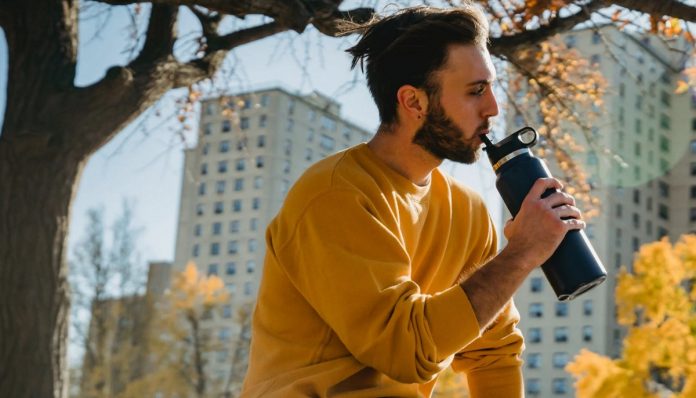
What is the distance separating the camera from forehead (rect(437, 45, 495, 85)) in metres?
2.33

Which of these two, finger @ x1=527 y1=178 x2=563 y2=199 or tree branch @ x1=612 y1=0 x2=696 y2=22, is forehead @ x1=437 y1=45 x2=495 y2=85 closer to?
finger @ x1=527 y1=178 x2=563 y2=199

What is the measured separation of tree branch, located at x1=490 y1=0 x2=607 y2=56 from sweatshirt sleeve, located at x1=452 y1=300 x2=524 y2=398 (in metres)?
3.08

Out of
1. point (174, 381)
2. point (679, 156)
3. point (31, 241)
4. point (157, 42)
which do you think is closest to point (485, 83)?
point (31, 241)

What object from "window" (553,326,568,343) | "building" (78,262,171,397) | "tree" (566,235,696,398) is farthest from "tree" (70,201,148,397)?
"window" (553,326,568,343)

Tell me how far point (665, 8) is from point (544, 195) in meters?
2.61

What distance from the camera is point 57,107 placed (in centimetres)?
519

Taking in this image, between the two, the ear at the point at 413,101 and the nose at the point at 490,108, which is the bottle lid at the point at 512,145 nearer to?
the nose at the point at 490,108

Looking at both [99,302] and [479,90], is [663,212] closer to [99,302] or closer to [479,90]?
[99,302]

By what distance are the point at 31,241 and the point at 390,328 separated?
11.0 feet

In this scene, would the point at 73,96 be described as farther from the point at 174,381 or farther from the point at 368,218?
the point at 174,381

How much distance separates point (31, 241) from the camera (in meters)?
4.98

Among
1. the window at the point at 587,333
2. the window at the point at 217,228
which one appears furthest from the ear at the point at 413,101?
the window at the point at 217,228

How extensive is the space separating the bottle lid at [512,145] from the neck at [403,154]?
0.56ft

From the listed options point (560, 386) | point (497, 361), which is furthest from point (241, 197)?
point (497, 361)
